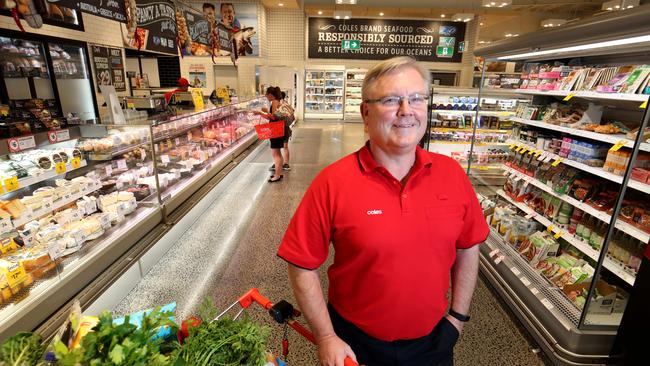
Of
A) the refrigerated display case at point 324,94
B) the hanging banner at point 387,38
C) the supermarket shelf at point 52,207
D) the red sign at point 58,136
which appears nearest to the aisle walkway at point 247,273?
the supermarket shelf at point 52,207

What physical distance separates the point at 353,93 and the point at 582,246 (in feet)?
44.0

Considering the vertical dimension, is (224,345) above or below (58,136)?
below

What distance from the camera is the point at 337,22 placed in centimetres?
1465

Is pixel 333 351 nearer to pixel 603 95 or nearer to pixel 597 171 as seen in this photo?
pixel 597 171

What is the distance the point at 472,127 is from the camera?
6.07 meters

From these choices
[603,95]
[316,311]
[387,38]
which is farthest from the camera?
[387,38]

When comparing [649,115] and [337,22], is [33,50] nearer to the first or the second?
[649,115]

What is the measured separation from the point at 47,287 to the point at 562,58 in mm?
4774

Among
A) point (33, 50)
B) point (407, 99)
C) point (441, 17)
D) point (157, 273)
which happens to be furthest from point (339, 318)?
point (441, 17)

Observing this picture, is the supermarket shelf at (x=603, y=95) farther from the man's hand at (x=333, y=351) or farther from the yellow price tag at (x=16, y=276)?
the yellow price tag at (x=16, y=276)

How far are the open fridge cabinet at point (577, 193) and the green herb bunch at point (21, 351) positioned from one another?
2.81m

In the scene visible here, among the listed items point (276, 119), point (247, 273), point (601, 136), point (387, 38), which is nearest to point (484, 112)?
point (601, 136)

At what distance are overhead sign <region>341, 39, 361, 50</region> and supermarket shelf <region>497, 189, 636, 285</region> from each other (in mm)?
12462

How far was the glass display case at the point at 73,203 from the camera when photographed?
217 centimetres
